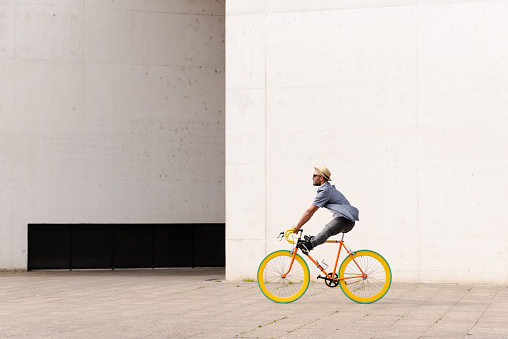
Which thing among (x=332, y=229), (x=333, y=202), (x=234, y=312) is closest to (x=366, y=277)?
(x=332, y=229)

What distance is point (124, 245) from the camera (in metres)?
18.5

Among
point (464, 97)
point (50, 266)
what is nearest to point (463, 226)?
point (464, 97)

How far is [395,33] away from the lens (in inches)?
520

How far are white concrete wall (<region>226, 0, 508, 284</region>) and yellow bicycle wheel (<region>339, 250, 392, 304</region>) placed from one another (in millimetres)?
3305

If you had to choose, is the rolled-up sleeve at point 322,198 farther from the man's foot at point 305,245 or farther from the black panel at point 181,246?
the black panel at point 181,246

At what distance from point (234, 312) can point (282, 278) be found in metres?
1.03

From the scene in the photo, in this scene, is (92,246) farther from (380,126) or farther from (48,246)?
(380,126)

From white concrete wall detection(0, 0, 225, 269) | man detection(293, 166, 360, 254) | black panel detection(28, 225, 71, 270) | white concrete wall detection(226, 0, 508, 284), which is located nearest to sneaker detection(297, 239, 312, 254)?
man detection(293, 166, 360, 254)

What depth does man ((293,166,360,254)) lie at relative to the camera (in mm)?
9789

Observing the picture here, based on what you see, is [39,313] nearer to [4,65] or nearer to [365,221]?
[365,221]

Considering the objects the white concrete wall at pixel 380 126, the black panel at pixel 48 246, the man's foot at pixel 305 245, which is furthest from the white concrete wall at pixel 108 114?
the man's foot at pixel 305 245

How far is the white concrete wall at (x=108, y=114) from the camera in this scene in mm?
17594

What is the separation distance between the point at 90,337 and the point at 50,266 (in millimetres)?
11573

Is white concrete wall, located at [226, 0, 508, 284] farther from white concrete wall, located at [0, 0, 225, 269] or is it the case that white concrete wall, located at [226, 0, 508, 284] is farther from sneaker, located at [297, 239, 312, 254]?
white concrete wall, located at [0, 0, 225, 269]
